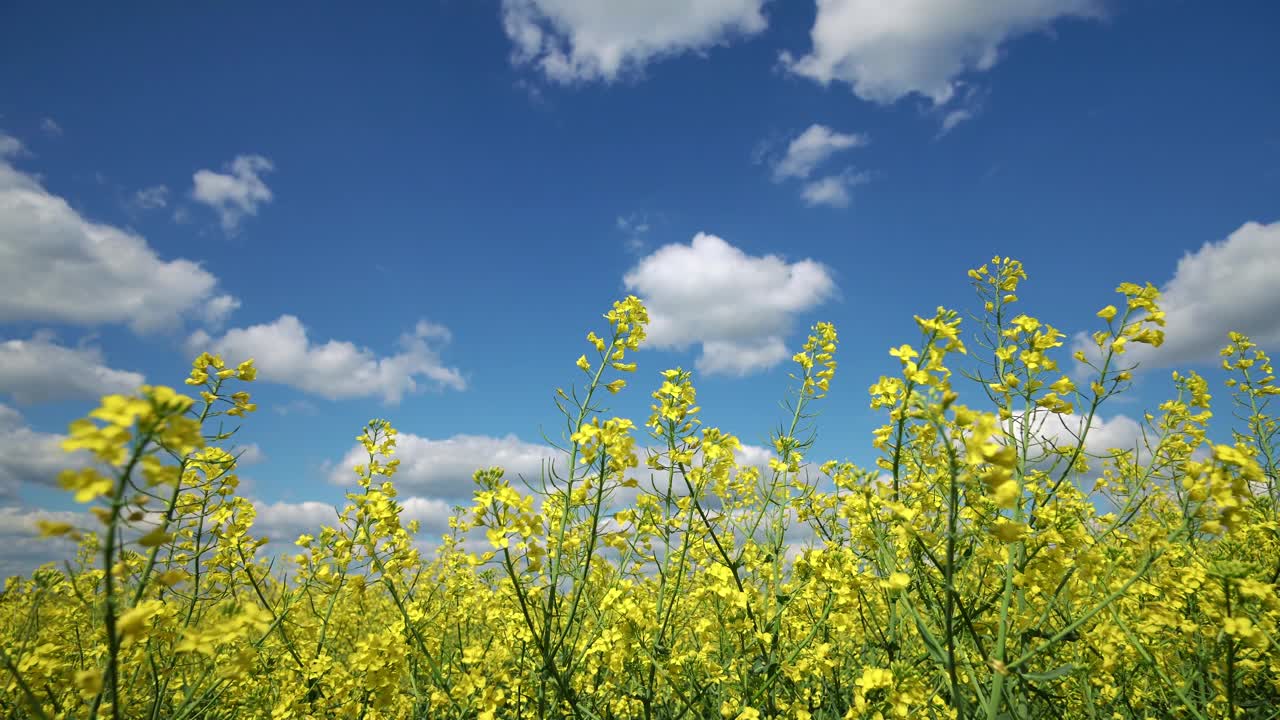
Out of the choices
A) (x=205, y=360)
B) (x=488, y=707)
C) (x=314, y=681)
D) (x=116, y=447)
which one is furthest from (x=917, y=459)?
(x=314, y=681)

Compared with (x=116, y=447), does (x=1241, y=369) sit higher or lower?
higher

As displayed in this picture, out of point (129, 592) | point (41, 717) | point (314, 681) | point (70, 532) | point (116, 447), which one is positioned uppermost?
point (116, 447)

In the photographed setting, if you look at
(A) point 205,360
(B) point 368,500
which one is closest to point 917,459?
(B) point 368,500

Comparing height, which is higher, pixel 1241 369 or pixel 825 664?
pixel 1241 369

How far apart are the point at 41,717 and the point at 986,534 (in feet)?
11.9

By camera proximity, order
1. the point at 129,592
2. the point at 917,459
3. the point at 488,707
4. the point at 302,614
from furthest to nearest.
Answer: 1. the point at 302,614
2. the point at 917,459
3. the point at 488,707
4. the point at 129,592

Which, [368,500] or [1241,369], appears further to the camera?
[1241,369]

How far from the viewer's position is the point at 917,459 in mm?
3756

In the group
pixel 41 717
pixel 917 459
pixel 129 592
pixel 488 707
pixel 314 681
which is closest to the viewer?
pixel 41 717

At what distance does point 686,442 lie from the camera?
3.59 m

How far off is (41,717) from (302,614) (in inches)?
181

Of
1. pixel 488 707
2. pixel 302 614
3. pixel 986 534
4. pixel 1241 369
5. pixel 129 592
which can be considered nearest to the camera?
pixel 129 592

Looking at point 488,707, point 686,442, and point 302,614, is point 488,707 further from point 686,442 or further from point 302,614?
point 302,614

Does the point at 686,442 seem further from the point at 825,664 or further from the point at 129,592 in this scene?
the point at 129,592
